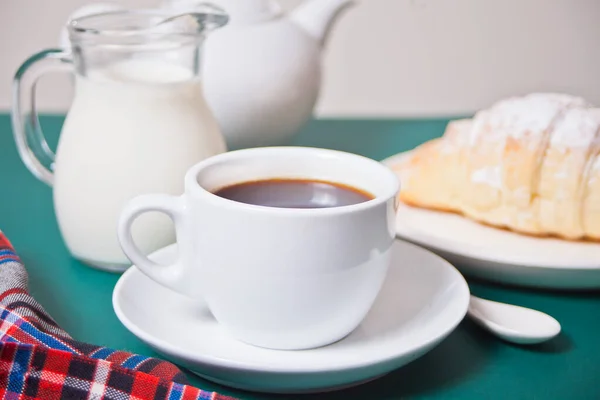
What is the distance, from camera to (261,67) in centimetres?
94

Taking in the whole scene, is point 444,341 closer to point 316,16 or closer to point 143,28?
point 143,28

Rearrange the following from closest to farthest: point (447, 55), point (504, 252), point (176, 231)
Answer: point (176, 231)
point (504, 252)
point (447, 55)

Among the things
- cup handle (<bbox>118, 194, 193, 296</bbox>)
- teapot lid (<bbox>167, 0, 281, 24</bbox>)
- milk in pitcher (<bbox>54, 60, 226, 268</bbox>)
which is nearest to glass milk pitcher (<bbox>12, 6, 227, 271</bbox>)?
milk in pitcher (<bbox>54, 60, 226, 268</bbox>)

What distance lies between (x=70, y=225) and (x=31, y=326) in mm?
196

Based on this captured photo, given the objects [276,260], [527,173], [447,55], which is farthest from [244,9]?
[447,55]

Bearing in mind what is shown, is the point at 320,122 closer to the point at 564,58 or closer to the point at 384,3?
the point at 384,3

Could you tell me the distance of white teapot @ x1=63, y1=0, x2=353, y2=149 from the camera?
938 millimetres

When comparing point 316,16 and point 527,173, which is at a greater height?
point 316,16

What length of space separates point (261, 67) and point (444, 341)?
45 cm

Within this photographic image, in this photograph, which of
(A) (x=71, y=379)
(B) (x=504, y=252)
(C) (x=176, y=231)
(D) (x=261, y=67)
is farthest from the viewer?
(D) (x=261, y=67)

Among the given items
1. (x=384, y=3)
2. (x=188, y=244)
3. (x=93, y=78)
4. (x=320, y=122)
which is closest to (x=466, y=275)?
(x=188, y=244)

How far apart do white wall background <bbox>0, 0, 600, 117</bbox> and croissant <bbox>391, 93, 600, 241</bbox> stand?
1.17 m

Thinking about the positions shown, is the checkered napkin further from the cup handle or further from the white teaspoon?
the white teaspoon

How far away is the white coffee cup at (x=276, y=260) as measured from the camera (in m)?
0.52
